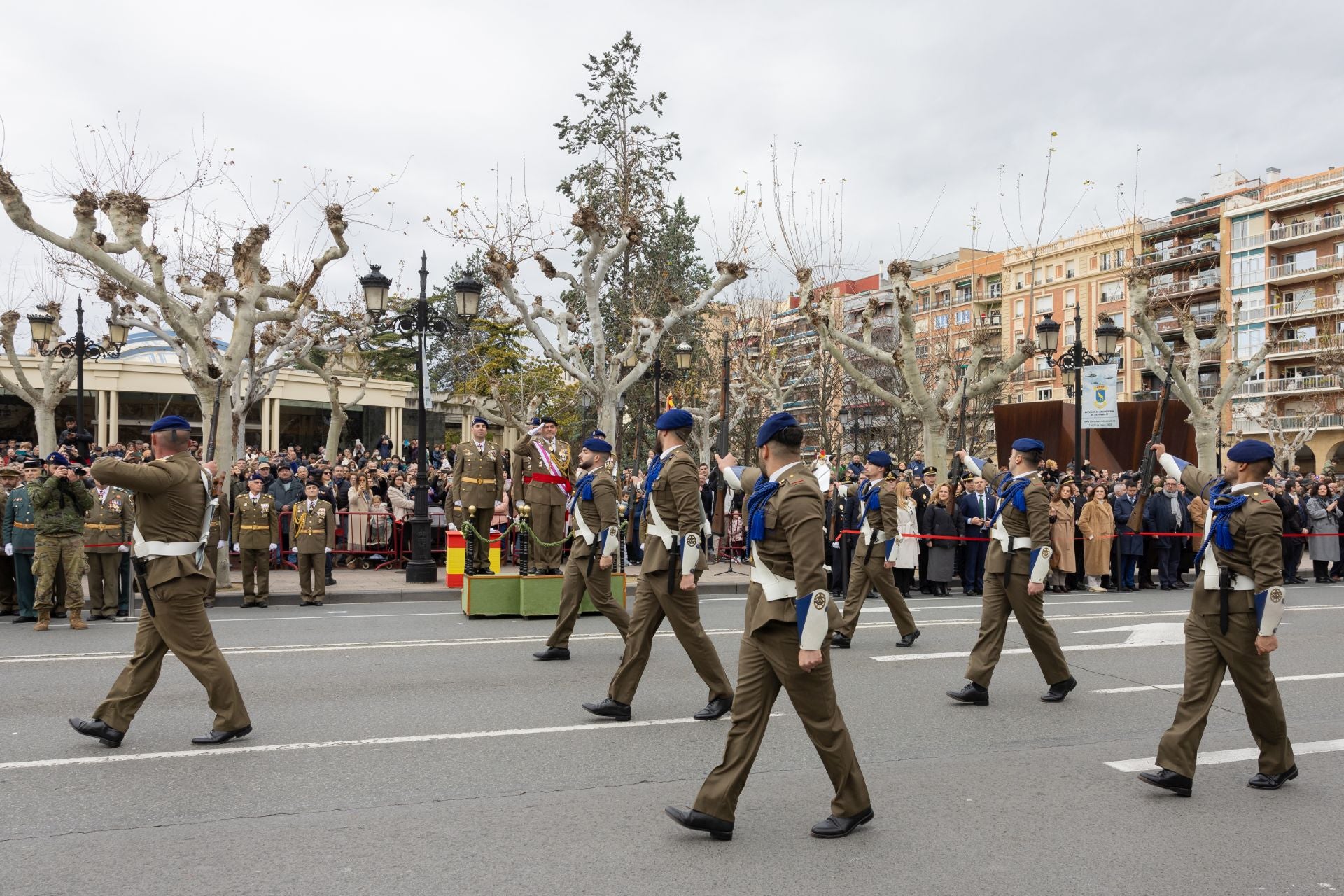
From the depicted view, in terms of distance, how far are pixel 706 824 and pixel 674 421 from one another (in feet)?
9.92

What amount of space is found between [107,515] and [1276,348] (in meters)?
64.6

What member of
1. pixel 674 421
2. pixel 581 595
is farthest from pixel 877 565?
pixel 674 421

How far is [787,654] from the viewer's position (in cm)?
481

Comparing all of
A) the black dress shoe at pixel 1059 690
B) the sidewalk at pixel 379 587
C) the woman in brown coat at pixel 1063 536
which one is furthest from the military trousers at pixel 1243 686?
the woman in brown coat at pixel 1063 536

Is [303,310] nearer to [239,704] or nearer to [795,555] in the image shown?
[239,704]

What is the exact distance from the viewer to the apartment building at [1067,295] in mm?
65688

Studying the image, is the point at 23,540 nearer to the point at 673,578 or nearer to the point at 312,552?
the point at 312,552

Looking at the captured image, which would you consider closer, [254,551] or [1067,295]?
[254,551]

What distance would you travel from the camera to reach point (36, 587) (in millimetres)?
11680

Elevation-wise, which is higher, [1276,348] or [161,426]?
[1276,348]

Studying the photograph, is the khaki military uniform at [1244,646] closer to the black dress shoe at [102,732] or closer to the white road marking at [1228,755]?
the white road marking at [1228,755]

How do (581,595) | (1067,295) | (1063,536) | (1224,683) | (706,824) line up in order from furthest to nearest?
(1067,295)
(1063,536)
(581,595)
(1224,683)
(706,824)

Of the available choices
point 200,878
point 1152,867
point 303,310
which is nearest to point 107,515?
point 200,878

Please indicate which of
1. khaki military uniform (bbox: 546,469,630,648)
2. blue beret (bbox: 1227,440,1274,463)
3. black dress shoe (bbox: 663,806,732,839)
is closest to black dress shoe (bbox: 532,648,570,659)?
khaki military uniform (bbox: 546,469,630,648)
